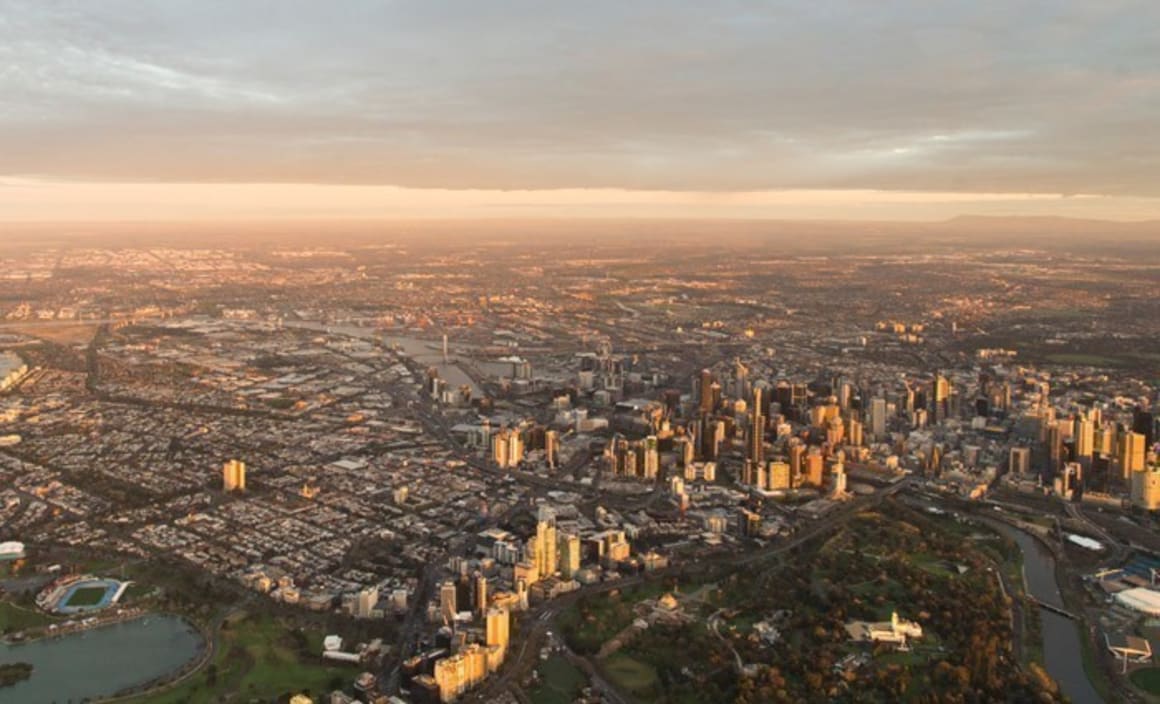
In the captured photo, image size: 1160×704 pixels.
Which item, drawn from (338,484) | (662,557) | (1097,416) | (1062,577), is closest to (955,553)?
(1062,577)

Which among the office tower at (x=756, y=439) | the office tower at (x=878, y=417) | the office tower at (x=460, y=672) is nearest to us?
the office tower at (x=460, y=672)

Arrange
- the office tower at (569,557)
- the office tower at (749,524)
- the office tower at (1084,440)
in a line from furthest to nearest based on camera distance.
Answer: the office tower at (1084,440) → the office tower at (749,524) → the office tower at (569,557)

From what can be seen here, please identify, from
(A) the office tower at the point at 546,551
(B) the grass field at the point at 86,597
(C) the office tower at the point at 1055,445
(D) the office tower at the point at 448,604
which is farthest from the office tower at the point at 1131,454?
(B) the grass field at the point at 86,597

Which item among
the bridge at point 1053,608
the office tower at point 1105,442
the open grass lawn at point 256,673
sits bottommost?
the open grass lawn at point 256,673

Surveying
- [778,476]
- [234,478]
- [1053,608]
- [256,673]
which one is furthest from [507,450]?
[1053,608]

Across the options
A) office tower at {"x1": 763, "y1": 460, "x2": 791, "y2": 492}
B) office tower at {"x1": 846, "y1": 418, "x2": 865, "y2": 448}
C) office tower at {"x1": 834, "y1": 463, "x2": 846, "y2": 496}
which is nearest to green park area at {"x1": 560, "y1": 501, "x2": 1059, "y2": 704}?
office tower at {"x1": 834, "y1": 463, "x2": 846, "y2": 496}

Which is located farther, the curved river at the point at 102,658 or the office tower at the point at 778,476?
the office tower at the point at 778,476

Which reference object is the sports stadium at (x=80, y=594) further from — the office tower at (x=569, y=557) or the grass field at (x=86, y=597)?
the office tower at (x=569, y=557)

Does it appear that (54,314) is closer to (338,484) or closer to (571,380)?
(571,380)
